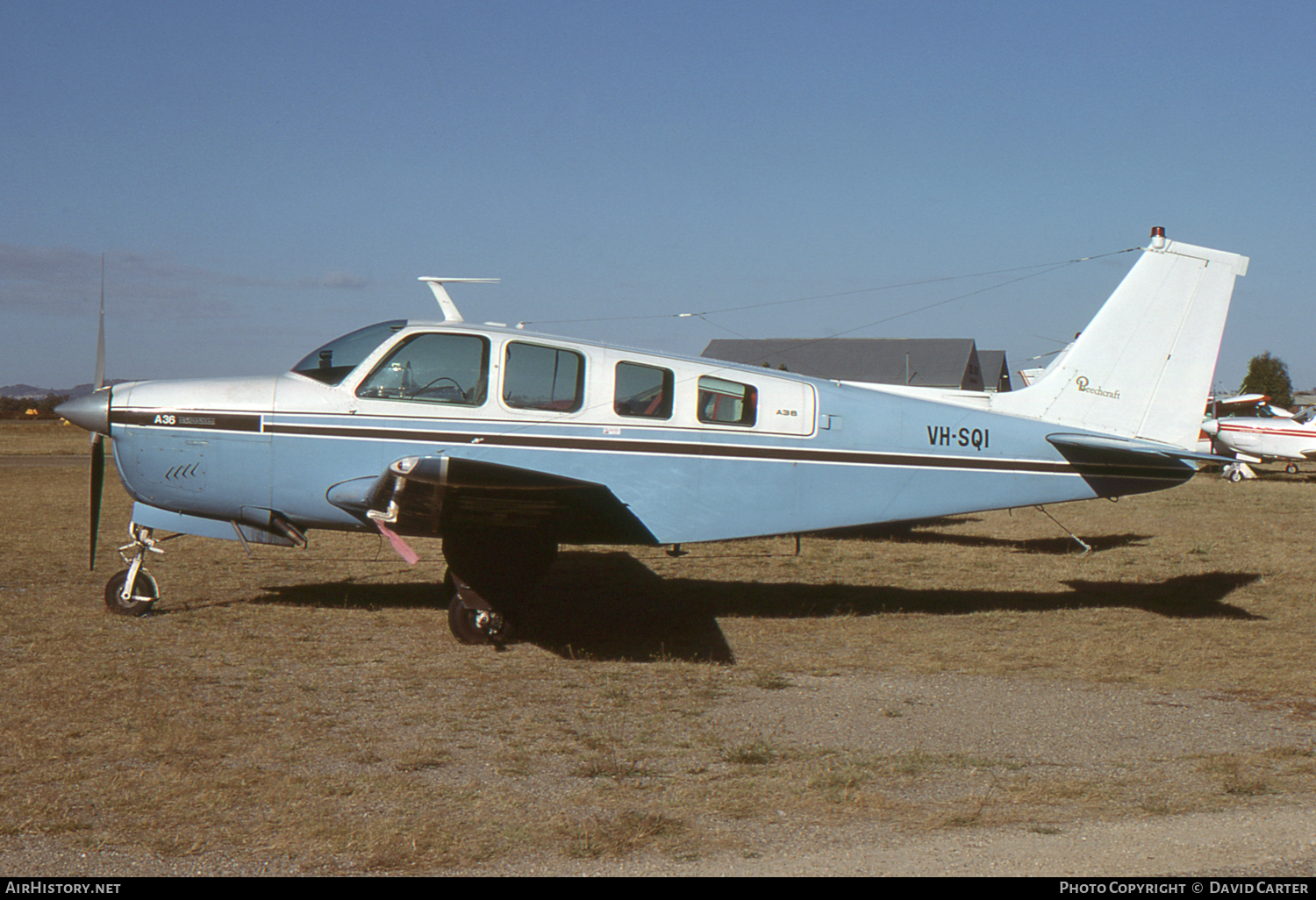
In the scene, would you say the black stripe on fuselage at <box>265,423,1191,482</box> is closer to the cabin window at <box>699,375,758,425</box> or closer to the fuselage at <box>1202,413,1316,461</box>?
the cabin window at <box>699,375,758,425</box>

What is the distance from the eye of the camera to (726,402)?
8148 millimetres

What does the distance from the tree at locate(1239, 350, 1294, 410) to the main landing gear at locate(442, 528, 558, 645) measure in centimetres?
10135

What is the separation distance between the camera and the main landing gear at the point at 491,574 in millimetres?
7574

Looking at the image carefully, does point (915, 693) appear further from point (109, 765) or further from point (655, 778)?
point (109, 765)

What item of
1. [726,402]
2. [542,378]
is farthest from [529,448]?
[726,402]

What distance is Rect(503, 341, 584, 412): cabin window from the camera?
7.80 metres

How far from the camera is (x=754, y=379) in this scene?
27.1ft

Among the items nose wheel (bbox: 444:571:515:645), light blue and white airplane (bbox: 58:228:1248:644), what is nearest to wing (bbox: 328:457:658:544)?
light blue and white airplane (bbox: 58:228:1248:644)

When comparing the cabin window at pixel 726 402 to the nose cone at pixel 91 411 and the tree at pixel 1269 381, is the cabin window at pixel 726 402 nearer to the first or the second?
the nose cone at pixel 91 411

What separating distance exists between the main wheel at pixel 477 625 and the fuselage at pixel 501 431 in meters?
1.08

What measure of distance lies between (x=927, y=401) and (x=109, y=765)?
6900mm

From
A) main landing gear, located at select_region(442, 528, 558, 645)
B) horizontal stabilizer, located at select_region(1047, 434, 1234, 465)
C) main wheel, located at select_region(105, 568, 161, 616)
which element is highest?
horizontal stabilizer, located at select_region(1047, 434, 1234, 465)

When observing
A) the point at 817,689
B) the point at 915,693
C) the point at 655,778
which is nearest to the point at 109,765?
the point at 655,778

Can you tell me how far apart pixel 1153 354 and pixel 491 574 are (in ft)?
20.5
